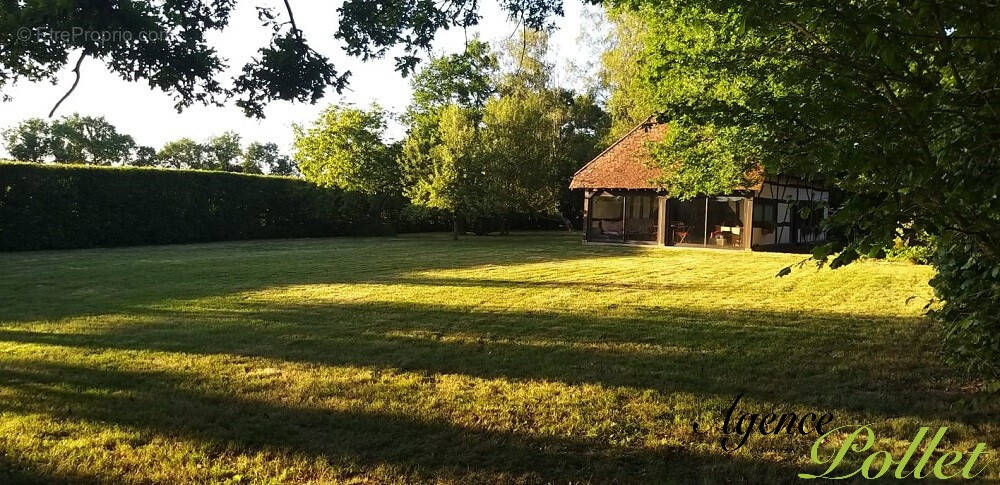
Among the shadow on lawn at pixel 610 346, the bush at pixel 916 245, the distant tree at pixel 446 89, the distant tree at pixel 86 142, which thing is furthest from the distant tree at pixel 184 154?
the bush at pixel 916 245

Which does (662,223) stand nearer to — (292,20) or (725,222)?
(725,222)

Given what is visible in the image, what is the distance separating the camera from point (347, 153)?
92.1ft

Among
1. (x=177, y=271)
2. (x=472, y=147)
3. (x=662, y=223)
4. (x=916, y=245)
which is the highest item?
(x=472, y=147)

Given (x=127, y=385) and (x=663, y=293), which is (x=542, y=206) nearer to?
(x=663, y=293)

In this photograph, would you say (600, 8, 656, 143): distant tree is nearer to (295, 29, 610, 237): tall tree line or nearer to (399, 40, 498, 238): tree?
(295, 29, 610, 237): tall tree line

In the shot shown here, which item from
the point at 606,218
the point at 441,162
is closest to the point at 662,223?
the point at 606,218

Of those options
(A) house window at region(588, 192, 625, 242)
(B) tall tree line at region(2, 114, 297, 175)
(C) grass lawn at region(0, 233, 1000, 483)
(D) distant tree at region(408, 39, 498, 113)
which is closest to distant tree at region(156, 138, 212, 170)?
(B) tall tree line at region(2, 114, 297, 175)

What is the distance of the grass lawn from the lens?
341cm

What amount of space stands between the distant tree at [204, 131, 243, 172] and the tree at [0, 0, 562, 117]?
70538mm

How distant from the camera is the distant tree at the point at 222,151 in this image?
70.7 metres

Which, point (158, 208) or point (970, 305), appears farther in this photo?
point (158, 208)

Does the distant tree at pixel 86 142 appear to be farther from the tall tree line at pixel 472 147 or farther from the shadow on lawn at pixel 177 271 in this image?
the shadow on lawn at pixel 177 271

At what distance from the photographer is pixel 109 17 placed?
13.8ft

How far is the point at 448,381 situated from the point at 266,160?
7816 centimetres
